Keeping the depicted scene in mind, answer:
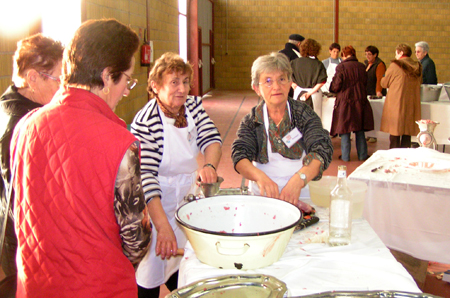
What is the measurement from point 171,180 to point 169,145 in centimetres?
20

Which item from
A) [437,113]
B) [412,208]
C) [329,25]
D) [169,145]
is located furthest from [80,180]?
[329,25]

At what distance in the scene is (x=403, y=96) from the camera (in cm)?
538

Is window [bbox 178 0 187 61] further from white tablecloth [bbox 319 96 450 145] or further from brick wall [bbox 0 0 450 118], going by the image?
white tablecloth [bbox 319 96 450 145]

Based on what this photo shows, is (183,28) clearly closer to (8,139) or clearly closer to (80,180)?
(8,139)

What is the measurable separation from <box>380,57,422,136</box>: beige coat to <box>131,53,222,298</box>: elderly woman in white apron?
4.06m

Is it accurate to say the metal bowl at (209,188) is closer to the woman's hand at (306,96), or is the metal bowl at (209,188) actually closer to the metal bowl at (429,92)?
the woman's hand at (306,96)

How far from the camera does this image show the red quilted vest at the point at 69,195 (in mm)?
1075

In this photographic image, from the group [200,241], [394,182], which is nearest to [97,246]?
[200,241]

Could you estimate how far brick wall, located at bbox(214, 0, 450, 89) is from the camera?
1404 centimetres

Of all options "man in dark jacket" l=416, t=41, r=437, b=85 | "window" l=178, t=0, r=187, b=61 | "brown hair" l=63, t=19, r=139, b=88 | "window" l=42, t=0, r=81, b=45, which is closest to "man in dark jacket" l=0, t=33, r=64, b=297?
"brown hair" l=63, t=19, r=139, b=88

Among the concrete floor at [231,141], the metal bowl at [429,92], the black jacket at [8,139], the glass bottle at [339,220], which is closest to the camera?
the glass bottle at [339,220]

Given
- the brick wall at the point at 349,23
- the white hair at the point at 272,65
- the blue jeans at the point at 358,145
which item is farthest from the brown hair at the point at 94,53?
the brick wall at the point at 349,23

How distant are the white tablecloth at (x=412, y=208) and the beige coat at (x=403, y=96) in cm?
300

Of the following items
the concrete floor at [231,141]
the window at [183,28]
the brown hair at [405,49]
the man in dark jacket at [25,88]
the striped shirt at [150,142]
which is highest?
the window at [183,28]
